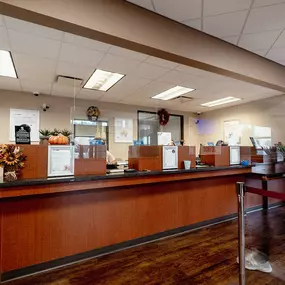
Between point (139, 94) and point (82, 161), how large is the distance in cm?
319

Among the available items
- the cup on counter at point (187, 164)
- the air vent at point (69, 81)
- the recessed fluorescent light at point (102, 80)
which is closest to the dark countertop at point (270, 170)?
the cup on counter at point (187, 164)

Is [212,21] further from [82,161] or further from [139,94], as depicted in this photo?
[139,94]

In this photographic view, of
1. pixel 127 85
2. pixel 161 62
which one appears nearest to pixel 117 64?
pixel 161 62

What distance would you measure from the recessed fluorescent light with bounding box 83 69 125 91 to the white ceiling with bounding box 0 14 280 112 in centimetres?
13

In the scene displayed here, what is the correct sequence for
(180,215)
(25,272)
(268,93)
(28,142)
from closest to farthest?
(25,272) < (28,142) < (180,215) < (268,93)

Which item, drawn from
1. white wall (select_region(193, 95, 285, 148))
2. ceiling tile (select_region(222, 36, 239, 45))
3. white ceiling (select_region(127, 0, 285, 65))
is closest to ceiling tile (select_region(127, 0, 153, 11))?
white ceiling (select_region(127, 0, 285, 65))

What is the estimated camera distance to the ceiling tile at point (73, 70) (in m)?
3.39

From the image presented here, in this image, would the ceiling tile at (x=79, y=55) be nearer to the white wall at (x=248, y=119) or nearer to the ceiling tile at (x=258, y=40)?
the ceiling tile at (x=258, y=40)

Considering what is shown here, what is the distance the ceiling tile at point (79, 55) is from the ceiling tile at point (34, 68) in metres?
0.31

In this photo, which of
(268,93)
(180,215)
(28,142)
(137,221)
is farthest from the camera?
(268,93)

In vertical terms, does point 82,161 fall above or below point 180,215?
above

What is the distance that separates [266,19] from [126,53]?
1.73 m

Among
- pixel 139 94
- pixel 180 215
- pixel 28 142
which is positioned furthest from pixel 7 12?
pixel 139 94

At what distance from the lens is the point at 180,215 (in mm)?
3219
